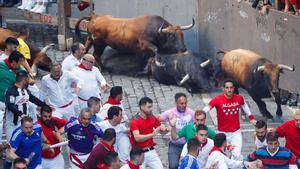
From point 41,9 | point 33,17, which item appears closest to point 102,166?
point 33,17

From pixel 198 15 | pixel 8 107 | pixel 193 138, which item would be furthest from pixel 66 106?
pixel 198 15

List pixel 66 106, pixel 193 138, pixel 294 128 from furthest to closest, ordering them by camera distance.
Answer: pixel 66 106
pixel 294 128
pixel 193 138

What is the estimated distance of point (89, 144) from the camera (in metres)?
17.4

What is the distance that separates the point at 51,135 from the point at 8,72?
1.77 meters

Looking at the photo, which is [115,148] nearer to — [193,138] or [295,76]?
[193,138]

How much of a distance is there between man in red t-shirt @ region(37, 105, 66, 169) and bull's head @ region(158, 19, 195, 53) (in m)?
8.33

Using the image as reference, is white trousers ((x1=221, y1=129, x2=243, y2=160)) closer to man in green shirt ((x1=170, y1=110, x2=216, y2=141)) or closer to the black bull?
man in green shirt ((x1=170, y1=110, x2=216, y2=141))

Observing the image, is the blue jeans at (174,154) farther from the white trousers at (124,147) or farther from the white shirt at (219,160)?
the white shirt at (219,160)

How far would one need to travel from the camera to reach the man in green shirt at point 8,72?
18.8 meters

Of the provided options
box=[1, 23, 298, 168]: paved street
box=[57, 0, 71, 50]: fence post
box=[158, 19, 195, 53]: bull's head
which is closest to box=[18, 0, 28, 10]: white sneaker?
box=[57, 0, 71, 50]: fence post

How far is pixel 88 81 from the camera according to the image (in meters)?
20.1

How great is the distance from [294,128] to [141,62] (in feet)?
28.8

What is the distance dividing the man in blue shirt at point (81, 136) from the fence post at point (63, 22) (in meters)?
10.5

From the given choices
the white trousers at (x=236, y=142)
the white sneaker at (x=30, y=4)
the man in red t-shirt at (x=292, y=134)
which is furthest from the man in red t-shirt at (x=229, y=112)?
the white sneaker at (x=30, y=4)
